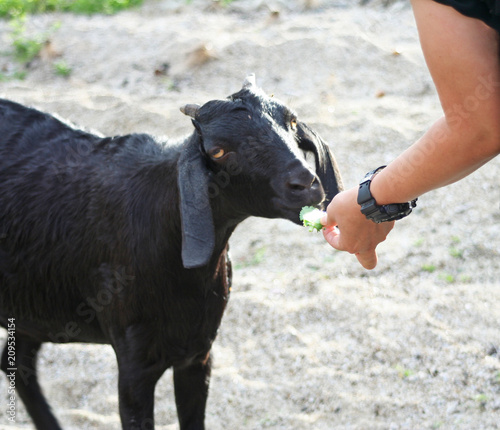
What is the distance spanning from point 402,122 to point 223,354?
302 centimetres

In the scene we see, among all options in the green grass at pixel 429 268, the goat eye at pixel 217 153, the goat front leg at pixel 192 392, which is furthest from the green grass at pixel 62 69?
the goat eye at pixel 217 153

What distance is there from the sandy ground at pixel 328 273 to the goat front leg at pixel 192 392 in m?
0.41

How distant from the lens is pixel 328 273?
17.2ft

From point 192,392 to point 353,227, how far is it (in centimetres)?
175

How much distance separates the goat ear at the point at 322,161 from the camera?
3.31 metres

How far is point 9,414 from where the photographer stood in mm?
4418

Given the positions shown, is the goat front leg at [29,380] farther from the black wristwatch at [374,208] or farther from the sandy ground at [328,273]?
the black wristwatch at [374,208]

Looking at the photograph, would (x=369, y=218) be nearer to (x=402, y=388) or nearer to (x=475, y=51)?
(x=475, y=51)

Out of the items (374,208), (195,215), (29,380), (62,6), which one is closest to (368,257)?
(374,208)

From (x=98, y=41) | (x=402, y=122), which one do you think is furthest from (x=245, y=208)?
(x=98, y=41)

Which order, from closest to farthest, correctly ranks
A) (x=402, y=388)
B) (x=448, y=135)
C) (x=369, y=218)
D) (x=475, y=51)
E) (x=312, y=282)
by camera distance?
(x=475, y=51), (x=448, y=135), (x=369, y=218), (x=402, y=388), (x=312, y=282)

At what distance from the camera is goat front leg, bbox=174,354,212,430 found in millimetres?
3736

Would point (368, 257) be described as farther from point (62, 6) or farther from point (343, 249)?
point (62, 6)

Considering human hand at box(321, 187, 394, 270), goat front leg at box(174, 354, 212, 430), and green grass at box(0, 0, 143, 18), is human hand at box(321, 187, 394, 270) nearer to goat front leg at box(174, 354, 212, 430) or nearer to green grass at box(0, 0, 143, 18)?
goat front leg at box(174, 354, 212, 430)
